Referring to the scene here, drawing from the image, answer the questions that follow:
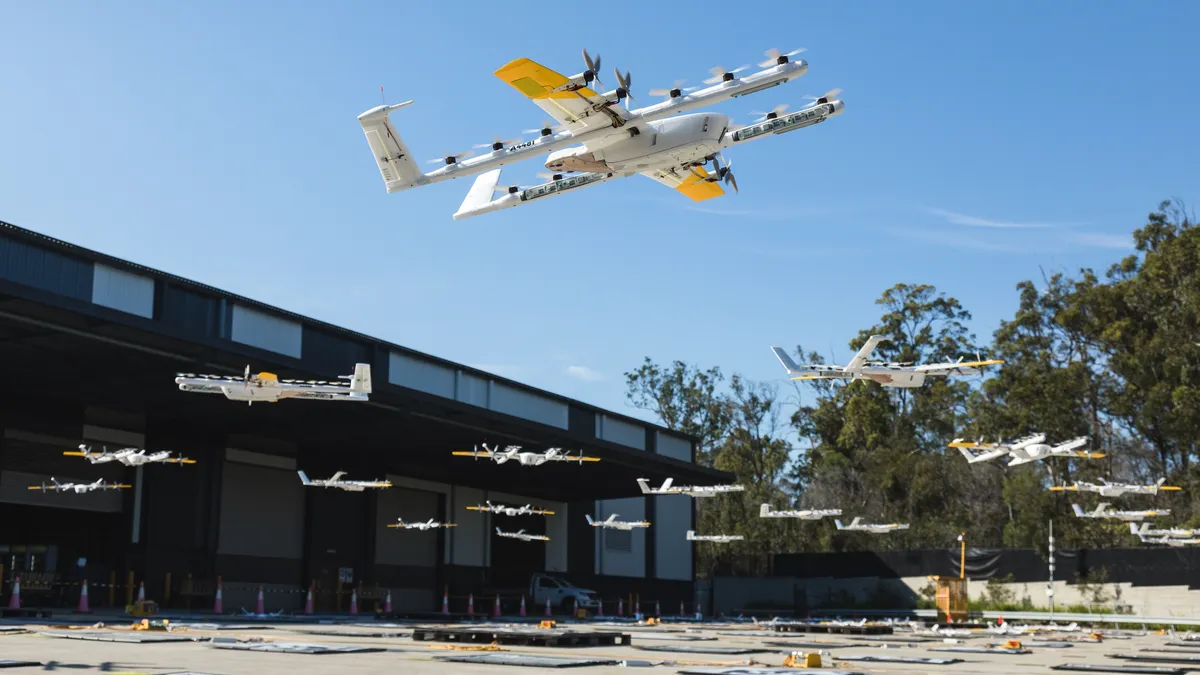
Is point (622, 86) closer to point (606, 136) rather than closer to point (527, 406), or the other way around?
point (606, 136)

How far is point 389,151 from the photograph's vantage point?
21984 mm

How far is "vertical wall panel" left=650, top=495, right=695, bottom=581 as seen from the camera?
193ft

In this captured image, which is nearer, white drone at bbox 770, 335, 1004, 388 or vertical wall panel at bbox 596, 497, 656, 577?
white drone at bbox 770, 335, 1004, 388

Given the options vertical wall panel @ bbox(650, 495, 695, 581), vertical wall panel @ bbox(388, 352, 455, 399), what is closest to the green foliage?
vertical wall panel @ bbox(650, 495, 695, 581)

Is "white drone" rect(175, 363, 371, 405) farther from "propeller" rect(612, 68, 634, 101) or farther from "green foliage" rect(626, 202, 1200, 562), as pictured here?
"green foliage" rect(626, 202, 1200, 562)

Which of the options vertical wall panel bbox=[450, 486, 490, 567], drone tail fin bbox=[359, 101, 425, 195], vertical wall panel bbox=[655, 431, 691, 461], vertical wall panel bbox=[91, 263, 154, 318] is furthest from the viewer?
vertical wall panel bbox=[655, 431, 691, 461]

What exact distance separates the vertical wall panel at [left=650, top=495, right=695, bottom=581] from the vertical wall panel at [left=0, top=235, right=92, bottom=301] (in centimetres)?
3572

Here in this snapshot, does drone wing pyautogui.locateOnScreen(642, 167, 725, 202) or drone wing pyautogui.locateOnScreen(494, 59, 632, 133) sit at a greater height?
drone wing pyautogui.locateOnScreen(494, 59, 632, 133)

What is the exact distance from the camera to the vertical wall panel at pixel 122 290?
28.0 m

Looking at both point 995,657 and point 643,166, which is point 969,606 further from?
point 643,166

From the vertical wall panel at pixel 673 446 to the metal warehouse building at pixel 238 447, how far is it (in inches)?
10.5

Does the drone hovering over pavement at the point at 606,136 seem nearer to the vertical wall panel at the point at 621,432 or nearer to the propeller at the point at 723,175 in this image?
the propeller at the point at 723,175

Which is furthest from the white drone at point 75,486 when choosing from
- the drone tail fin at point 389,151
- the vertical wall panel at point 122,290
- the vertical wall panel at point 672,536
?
the vertical wall panel at point 672,536

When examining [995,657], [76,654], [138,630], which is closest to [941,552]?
[995,657]
